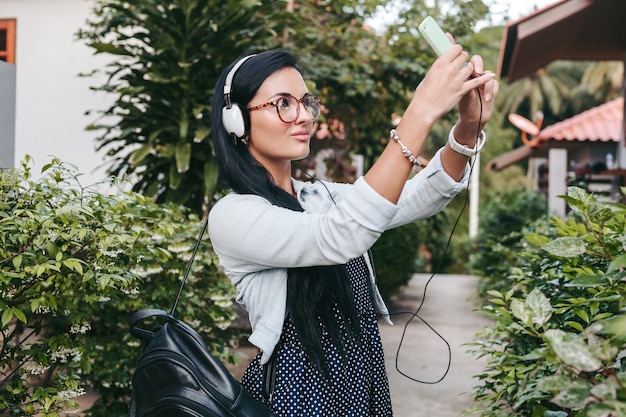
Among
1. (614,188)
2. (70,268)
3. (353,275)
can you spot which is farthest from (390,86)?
(353,275)

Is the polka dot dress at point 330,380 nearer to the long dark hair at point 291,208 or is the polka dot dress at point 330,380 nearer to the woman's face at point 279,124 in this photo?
the long dark hair at point 291,208

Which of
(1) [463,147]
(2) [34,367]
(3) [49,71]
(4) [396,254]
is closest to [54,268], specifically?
(2) [34,367]

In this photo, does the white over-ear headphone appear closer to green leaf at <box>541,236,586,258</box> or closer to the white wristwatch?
the white wristwatch

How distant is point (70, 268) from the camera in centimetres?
251

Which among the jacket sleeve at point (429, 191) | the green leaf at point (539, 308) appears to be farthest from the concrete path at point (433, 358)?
the green leaf at point (539, 308)

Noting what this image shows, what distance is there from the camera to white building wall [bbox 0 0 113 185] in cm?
906

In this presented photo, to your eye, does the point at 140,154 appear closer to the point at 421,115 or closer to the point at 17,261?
the point at 17,261

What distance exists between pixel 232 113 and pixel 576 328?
3.29 ft

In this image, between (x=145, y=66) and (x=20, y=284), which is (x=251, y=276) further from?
(x=145, y=66)

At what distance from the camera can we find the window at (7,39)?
9.23m

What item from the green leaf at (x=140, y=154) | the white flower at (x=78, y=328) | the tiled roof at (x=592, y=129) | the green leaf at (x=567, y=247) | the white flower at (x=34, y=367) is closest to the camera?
the green leaf at (x=567, y=247)

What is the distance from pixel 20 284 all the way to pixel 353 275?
1328 millimetres

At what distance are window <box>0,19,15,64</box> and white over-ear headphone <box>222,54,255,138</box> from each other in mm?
8362

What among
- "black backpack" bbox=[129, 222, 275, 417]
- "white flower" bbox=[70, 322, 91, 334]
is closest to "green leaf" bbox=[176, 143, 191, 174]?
"white flower" bbox=[70, 322, 91, 334]
